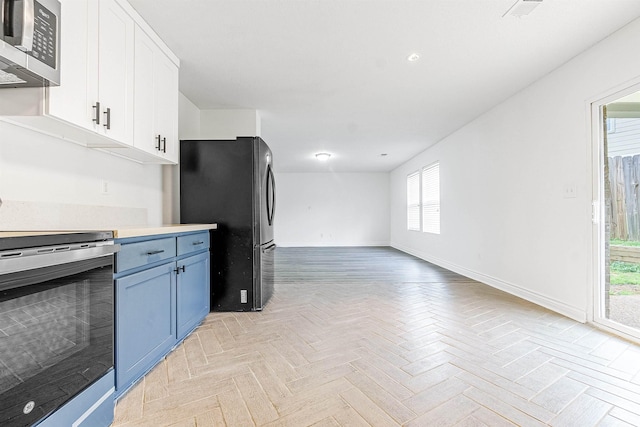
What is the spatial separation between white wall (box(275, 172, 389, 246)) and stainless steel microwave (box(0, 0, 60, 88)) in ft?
27.8

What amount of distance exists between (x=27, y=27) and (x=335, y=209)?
8982 mm

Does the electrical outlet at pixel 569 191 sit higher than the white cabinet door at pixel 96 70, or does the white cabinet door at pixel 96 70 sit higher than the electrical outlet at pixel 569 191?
the white cabinet door at pixel 96 70

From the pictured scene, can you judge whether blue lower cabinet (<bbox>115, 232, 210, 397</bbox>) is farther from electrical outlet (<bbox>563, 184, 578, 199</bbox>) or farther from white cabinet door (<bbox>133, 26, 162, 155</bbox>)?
electrical outlet (<bbox>563, 184, 578, 199</bbox>)

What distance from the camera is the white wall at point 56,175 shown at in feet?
5.13

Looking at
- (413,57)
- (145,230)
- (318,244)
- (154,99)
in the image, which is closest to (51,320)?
(145,230)

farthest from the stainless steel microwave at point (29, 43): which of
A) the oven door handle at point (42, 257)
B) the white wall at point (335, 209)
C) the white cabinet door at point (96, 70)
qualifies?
the white wall at point (335, 209)

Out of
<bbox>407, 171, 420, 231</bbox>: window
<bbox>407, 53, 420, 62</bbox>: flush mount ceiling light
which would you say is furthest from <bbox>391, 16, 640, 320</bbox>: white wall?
<bbox>407, 171, 420, 231</bbox>: window

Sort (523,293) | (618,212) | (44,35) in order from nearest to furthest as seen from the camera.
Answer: (44,35)
(618,212)
(523,293)

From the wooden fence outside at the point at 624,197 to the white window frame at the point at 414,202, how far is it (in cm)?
458

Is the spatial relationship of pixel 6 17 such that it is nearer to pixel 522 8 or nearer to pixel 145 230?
pixel 145 230

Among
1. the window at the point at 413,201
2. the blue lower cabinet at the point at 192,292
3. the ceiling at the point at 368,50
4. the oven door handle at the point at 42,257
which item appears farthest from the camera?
the window at the point at 413,201

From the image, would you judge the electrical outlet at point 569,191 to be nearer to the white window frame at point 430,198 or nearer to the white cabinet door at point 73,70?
the white window frame at point 430,198

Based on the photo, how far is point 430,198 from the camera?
21.7 feet

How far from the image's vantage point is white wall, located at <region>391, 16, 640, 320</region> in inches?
107
